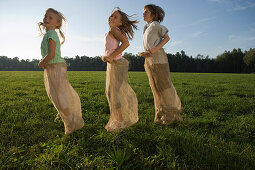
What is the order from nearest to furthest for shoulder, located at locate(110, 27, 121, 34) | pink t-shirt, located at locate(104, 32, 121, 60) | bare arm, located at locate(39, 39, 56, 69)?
bare arm, located at locate(39, 39, 56, 69) < shoulder, located at locate(110, 27, 121, 34) < pink t-shirt, located at locate(104, 32, 121, 60)

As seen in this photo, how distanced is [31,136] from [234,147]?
3407 millimetres

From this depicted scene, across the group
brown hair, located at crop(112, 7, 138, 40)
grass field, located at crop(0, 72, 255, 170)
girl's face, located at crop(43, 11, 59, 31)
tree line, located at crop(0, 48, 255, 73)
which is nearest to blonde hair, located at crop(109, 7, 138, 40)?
brown hair, located at crop(112, 7, 138, 40)

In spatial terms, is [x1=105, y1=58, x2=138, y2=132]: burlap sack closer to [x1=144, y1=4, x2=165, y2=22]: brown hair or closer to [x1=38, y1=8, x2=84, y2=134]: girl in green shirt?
[x1=38, y1=8, x2=84, y2=134]: girl in green shirt

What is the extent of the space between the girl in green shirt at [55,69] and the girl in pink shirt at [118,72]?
72 cm

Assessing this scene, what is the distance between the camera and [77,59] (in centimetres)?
9631

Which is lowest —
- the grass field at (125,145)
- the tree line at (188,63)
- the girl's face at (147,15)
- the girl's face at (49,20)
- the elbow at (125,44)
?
the grass field at (125,145)

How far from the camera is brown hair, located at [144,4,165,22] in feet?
11.7

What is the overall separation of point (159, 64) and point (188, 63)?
8916 cm

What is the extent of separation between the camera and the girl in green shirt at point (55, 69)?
2.97m

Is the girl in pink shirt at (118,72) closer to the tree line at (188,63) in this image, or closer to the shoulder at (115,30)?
the shoulder at (115,30)

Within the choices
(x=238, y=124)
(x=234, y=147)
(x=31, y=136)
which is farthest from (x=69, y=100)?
(x=238, y=124)

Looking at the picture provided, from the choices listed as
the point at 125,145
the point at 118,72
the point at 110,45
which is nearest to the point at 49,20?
the point at 110,45

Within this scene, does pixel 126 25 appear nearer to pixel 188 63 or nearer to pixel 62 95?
pixel 62 95

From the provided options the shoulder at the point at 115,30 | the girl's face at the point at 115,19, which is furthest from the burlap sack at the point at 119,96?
the girl's face at the point at 115,19
